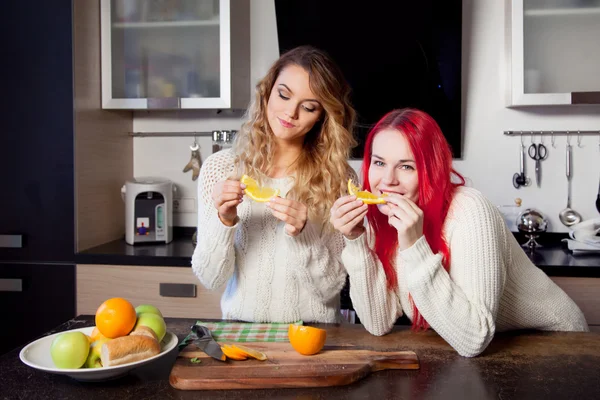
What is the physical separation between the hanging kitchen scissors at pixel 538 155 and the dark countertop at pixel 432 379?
5.76 ft

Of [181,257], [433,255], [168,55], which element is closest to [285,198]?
[433,255]

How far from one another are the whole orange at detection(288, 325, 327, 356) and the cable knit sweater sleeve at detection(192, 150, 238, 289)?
0.52m

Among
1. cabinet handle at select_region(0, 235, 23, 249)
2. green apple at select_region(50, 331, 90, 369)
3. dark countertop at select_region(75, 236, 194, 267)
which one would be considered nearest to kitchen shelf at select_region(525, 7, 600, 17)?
dark countertop at select_region(75, 236, 194, 267)

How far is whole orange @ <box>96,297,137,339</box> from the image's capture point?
3.75 ft

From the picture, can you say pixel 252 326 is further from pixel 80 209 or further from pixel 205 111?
pixel 205 111

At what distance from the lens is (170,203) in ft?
10.1

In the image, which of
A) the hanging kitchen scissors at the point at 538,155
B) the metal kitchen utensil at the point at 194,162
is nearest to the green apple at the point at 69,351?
the metal kitchen utensil at the point at 194,162

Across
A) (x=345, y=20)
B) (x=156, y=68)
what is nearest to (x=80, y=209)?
(x=156, y=68)

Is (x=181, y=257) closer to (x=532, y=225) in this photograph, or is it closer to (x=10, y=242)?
(x=10, y=242)

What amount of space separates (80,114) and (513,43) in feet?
6.54

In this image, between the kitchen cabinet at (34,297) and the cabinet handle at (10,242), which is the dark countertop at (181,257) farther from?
the cabinet handle at (10,242)

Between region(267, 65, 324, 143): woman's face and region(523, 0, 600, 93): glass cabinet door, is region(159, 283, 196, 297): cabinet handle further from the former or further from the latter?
region(523, 0, 600, 93): glass cabinet door

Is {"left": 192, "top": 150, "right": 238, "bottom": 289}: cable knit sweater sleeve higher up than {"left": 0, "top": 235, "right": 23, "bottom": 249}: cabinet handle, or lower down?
higher up

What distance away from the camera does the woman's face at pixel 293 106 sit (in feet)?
5.64
